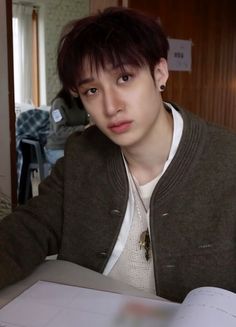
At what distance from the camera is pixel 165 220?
0.91 meters

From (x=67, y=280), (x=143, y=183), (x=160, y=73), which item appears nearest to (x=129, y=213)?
(x=143, y=183)

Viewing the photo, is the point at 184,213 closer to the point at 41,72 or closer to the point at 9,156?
the point at 9,156

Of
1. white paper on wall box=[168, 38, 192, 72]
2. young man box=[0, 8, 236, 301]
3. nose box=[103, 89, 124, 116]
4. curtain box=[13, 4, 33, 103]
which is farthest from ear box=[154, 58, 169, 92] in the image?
curtain box=[13, 4, 33, 103]

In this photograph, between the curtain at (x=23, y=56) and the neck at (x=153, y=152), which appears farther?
the curtain at (x=23, y=56)

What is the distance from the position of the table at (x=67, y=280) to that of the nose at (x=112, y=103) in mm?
325

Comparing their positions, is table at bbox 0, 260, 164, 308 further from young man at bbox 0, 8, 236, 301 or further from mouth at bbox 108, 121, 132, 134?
mouth at bbox 108, 121, 132, 134

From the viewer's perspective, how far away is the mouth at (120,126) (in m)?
0.87

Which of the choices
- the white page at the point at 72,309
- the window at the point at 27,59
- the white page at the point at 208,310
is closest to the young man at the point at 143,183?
the white page at the point at 72,309

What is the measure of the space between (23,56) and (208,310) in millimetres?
5581

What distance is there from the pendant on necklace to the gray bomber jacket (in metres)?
0.04

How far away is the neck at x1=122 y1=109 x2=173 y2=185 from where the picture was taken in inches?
37.7

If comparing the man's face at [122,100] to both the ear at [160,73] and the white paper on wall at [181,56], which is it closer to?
the ear at [160,73]

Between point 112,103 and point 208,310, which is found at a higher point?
point 112,103

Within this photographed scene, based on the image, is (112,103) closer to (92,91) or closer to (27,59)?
(92,91)
